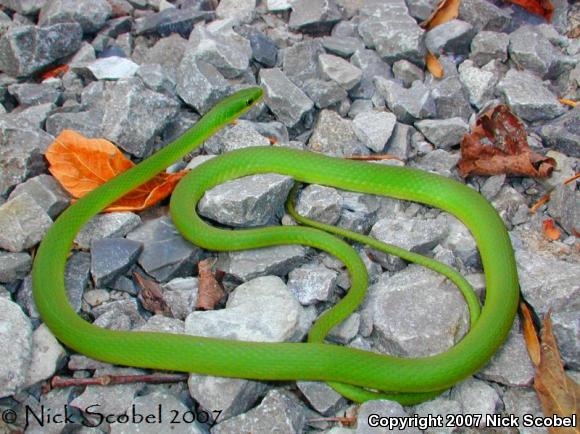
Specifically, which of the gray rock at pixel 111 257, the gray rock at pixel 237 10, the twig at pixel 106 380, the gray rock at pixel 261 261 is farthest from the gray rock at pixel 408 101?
the twig at pixel 106 380

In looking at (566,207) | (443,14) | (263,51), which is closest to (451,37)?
(443,14)

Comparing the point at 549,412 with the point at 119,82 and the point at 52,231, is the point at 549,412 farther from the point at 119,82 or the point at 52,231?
the point at 119,82

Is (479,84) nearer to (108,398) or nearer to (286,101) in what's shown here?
(286,101)

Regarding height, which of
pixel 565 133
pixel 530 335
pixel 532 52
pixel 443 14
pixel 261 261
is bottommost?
pixel 530 335

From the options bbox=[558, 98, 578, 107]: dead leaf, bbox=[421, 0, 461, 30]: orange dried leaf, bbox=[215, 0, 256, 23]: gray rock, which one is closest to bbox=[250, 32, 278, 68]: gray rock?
bbox=[215, 0, 256, 23]: gray rock

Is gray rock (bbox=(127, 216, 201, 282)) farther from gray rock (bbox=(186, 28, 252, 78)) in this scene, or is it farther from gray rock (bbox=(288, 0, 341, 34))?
gray rock (bbox=(288, 0, 341, 34))

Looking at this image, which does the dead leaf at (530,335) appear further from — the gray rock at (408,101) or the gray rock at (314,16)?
the gray rock at (314,16)

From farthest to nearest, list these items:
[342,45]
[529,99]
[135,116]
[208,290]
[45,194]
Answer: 1. [342,45]
2. [529,99]
3. [135,116]
4. [45,194]
5. [208,290]
